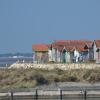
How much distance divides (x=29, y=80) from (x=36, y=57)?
44.0 metres

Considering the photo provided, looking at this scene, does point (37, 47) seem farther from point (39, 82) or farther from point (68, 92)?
point (68, 92)

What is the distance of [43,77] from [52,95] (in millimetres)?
21059

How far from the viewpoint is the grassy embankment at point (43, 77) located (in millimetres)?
68438

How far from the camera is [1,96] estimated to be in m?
49.4

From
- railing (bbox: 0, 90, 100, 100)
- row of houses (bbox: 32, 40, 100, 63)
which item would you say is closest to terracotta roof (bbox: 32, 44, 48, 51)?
row of houses (bbox: 32, 40, 100, 63)

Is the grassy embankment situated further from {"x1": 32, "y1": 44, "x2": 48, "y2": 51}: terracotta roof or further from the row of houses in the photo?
{"x1": 32, "y1": 44, "x2": 48, "y2": 51}: terracotta roof

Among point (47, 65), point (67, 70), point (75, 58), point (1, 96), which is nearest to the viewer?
point (1, 96)

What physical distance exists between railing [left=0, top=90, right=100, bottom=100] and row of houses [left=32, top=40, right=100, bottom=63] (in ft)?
143

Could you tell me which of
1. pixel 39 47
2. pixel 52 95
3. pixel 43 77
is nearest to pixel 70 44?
pixel 39 47

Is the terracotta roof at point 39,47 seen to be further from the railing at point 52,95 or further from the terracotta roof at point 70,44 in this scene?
the railing at point 52,95

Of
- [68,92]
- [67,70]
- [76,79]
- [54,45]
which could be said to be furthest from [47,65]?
[68,92]

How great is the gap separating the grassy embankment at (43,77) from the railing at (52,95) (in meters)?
15.1

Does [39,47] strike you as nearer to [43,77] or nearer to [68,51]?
[68,51]

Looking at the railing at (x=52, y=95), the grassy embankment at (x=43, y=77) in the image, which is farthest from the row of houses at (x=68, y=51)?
the railing at (x=52, y=95)
